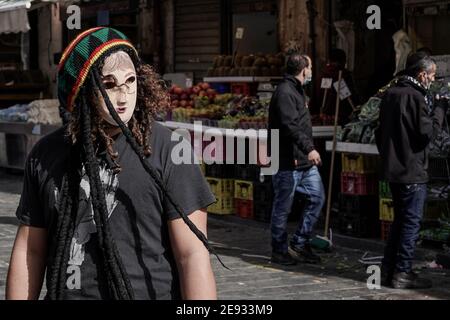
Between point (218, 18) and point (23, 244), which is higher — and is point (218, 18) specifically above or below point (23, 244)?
above

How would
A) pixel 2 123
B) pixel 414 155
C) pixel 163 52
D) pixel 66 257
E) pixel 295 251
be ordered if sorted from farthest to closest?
pixel 2 123 < pixel 163 52 < pixel 295 251 < pixel 414 155 < pixel 66 257

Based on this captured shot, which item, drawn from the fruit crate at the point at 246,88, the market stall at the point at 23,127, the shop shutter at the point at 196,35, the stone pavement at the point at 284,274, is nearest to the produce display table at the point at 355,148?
the stone pavement at the point at 284,274

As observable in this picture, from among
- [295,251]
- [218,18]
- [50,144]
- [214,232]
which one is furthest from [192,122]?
[50,144]

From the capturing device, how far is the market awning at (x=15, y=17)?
15.7 meters

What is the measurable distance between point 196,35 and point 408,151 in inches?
320

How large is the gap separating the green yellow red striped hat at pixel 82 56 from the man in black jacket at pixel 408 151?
5.06 metres

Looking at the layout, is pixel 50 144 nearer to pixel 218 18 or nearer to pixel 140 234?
pixel 140 234

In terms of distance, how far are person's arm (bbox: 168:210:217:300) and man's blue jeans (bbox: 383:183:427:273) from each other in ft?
16.6

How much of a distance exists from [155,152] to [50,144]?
0.37 m

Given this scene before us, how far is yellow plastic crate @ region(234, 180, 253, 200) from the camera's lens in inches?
463

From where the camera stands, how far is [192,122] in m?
12.6

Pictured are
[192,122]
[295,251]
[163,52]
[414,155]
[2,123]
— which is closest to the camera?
[414,155]

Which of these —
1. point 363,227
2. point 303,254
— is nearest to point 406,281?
point 303,254

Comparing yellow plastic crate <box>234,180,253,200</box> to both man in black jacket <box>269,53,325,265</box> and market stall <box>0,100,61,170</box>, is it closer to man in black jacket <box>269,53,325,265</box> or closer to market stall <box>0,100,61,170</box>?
man in black jacket <box>269,53,325,265</box>
